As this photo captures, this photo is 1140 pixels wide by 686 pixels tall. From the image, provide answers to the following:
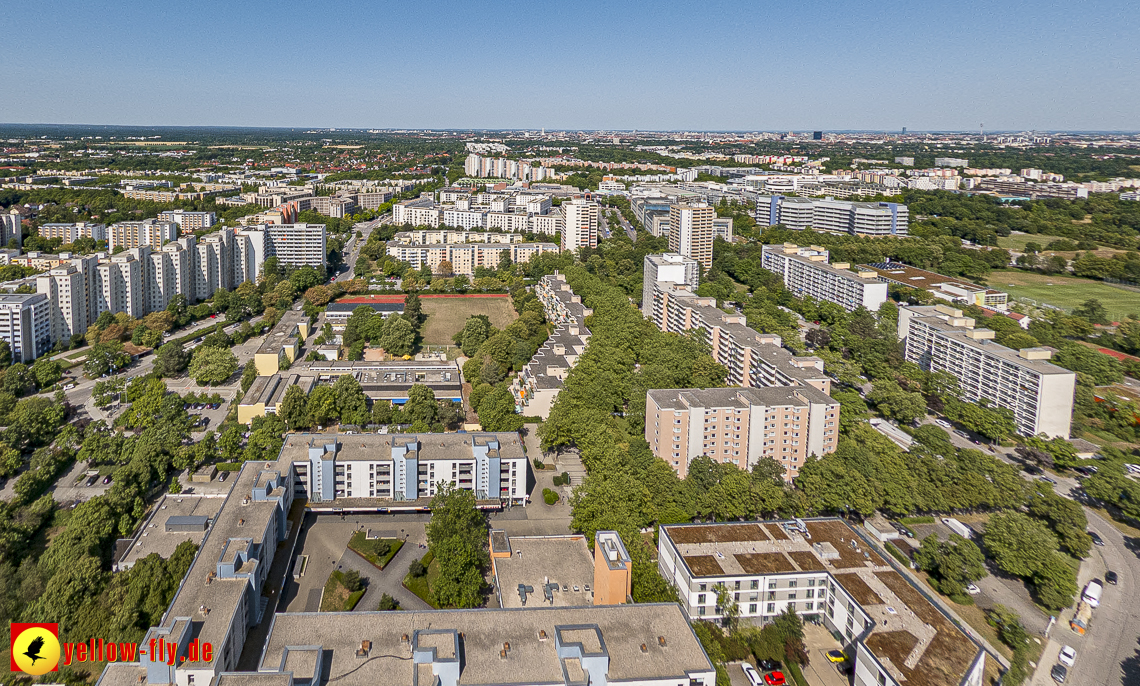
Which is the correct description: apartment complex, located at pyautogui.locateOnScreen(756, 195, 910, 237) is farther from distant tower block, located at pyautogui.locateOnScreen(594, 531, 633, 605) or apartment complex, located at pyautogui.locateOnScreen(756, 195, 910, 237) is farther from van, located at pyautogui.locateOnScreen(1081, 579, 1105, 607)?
distant tower block, located at pyautogui.locateOnScreen(594, 531, 633, 605)

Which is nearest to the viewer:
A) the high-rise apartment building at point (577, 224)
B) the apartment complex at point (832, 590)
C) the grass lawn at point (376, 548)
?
the apartment complex at point (832, 590)

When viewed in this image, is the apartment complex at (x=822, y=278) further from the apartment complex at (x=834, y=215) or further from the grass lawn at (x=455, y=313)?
the grass lawn at (x=455, y=313)

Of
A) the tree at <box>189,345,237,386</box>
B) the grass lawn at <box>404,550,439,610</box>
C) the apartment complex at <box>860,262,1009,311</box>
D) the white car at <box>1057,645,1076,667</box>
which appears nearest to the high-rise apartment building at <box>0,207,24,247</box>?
the tree at <box>189,345,237,386</box>

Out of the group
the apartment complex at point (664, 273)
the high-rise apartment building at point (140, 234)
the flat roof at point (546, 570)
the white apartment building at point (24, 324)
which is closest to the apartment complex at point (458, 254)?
the apartment complex at point (664, 273)

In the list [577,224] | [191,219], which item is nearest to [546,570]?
[577,224]

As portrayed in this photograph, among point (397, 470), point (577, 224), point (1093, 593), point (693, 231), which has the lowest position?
point (1093, 593)

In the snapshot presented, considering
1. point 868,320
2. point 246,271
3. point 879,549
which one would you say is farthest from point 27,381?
point 868,320

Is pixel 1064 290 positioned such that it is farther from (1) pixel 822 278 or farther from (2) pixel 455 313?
(2) pixel 455 313
